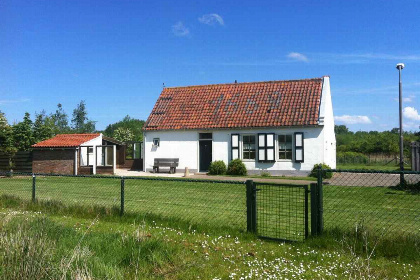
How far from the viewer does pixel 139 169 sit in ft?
94.1

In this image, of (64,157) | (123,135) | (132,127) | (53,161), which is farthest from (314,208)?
(132,127)

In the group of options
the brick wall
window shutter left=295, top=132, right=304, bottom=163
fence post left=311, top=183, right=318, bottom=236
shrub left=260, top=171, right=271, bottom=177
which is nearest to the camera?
fence post left=311, top=183, right=318, bottom=236

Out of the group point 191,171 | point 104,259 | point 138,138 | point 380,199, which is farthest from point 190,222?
point 138,138

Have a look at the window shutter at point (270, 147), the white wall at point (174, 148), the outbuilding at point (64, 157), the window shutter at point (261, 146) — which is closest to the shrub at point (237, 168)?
the window shutter at point (261, 146)

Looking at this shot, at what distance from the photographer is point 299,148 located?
22.2 metres

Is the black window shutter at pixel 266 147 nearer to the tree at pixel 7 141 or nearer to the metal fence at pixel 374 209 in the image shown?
the metal fence at pixel 374 209

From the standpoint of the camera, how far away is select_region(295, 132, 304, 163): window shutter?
2211 cm

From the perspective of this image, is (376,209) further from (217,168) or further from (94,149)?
(94,149)

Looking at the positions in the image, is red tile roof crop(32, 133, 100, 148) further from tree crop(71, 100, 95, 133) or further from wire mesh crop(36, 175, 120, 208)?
tree crop(71, 100, 95, 133)

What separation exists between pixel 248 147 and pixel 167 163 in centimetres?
552

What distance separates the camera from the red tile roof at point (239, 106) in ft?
75.1

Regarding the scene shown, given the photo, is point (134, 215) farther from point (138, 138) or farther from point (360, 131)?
point (360, 131)

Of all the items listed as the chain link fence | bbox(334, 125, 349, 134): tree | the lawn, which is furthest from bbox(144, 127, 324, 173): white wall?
bbox(334, 125, 349, 134): tree

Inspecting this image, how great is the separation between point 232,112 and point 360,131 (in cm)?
5898
